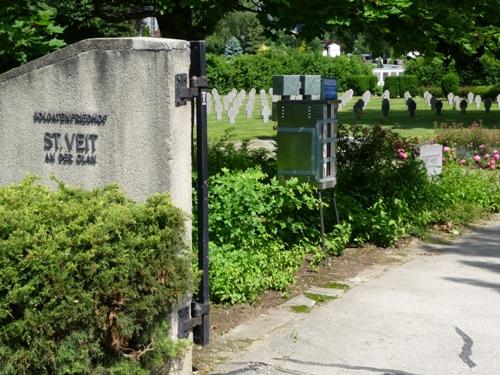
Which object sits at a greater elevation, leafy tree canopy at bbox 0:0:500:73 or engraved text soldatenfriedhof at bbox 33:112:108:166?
leafy tree canopy at bbox 0:0:500:73

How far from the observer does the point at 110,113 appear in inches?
205

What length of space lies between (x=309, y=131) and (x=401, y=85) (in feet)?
171

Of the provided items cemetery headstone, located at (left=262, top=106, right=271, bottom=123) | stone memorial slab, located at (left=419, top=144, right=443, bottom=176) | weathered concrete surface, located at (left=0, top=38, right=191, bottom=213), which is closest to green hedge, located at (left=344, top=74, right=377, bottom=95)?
cemetery headstone, located at (left=262, top=106, right=271, bottom=123)

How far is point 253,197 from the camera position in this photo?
7312 mm

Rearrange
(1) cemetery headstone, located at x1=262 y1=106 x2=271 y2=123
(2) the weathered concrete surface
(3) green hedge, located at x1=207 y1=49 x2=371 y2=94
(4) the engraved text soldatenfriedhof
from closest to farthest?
(2) the weathered concrete surface, (4) the engraved text soldatenfriedhof, (1) cemetery headstone, located at x1=262 y1=106 x2=271 y2=123, (3) green hedge, located at x1=207 y1=49 x2=371 y2=94

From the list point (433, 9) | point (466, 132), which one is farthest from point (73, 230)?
point (466, 132)

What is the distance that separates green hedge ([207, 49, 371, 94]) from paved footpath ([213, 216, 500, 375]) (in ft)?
153

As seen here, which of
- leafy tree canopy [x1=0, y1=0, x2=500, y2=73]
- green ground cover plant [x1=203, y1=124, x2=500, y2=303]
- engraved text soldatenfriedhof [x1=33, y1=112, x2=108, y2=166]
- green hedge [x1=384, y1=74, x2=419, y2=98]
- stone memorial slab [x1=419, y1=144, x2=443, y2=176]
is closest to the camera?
engraved text soldatenfriedhof [x1=33, y1=112, x2=108, y2=166]

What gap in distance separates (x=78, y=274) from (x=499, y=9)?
6.51 m

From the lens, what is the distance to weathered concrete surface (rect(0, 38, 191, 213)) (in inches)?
197

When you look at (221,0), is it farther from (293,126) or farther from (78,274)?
(78,274)

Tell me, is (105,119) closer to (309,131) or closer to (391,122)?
(309,131)

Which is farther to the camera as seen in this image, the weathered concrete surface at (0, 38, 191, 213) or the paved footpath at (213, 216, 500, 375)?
the paved footpath at (213, 216, 500, 375)

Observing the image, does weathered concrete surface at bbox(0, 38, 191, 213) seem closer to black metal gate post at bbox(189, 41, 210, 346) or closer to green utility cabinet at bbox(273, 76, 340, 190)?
black metal gate post at bbox(189, 41, 210, 346)
